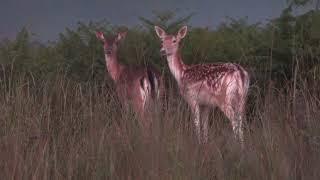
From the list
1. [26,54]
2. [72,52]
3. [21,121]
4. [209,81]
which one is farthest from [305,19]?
[21,121]

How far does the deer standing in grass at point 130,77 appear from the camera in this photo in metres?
11.7

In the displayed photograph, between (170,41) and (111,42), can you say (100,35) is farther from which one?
(170,41)

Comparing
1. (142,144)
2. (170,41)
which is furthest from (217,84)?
(142,144)

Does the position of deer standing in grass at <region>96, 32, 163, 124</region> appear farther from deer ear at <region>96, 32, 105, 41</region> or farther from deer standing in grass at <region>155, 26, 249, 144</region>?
deer standing in grass at <region>155, 26, 249, 144</region>

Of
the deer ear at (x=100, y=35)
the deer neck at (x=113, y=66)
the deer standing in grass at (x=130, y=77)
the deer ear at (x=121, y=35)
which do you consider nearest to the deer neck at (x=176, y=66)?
the deer standing in grass at (x=130, y=77)

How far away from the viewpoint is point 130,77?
40.9 feet

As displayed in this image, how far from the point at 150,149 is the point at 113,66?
26.5 ft

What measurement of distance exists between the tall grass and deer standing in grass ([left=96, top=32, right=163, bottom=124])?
4.40 meters

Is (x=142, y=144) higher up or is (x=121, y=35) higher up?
(x=121, y=35)

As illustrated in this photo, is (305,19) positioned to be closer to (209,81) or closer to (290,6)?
(290,6)

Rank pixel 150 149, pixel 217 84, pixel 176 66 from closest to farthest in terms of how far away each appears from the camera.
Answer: pixel 150 149 → pixel 217 84 → pixel 176 66

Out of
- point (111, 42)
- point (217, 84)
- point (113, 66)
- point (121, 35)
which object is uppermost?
point (121, 35)

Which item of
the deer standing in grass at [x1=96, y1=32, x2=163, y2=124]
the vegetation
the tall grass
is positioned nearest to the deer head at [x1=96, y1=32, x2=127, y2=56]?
the deer standing in grass at [x1=96, y1=32, x2=163, y2=124]

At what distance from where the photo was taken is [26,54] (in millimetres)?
14828
